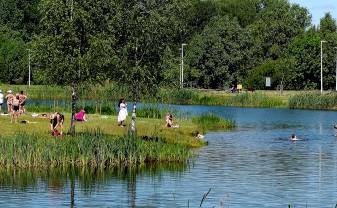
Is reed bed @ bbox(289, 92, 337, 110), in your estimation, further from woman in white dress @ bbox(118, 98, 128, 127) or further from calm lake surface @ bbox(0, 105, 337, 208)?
woman in white dress @ bbox(118, 98, 128, 127)

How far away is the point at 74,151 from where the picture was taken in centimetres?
4600

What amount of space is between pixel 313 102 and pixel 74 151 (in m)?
77.9

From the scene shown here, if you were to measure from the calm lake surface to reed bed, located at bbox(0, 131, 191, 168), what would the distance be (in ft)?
1.79

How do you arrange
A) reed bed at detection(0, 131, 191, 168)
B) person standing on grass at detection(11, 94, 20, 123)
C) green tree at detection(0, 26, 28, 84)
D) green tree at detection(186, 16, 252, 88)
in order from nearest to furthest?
reed bed at detection(0, 131, 191, 168) → person standing on grass at detection(11, 94, 20, 123) → green tree at detection(186, 16, 252, 88) → green tree at detection(0, 26, 28, 84)

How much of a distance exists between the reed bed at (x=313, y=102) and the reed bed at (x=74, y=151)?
73.4 meters

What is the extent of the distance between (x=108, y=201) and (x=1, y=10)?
162 m

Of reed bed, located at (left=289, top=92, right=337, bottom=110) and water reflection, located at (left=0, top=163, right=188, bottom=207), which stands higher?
reed bed, located at (left=289, top=92, right=337, bottom=110)

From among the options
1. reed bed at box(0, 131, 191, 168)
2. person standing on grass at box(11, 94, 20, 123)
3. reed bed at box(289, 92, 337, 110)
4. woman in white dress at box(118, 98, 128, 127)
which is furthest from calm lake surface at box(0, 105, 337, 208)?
reed bed at box(289, 92, 337, 110)

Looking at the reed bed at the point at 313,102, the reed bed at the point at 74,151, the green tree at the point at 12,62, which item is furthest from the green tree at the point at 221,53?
the reed bed at the point at 74,151

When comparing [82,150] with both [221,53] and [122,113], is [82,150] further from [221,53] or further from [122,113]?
[221,53]

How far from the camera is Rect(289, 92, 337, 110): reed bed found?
120375 mm

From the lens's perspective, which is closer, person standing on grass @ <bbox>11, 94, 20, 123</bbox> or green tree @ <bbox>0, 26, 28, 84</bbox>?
person standing on grass @ <bbox>11, 94, 20, 123</bbox>

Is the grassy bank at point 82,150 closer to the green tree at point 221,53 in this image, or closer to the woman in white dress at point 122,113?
the woman in white dress at point 122,113

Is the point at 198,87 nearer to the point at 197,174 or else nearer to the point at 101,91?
the point at 101,91
